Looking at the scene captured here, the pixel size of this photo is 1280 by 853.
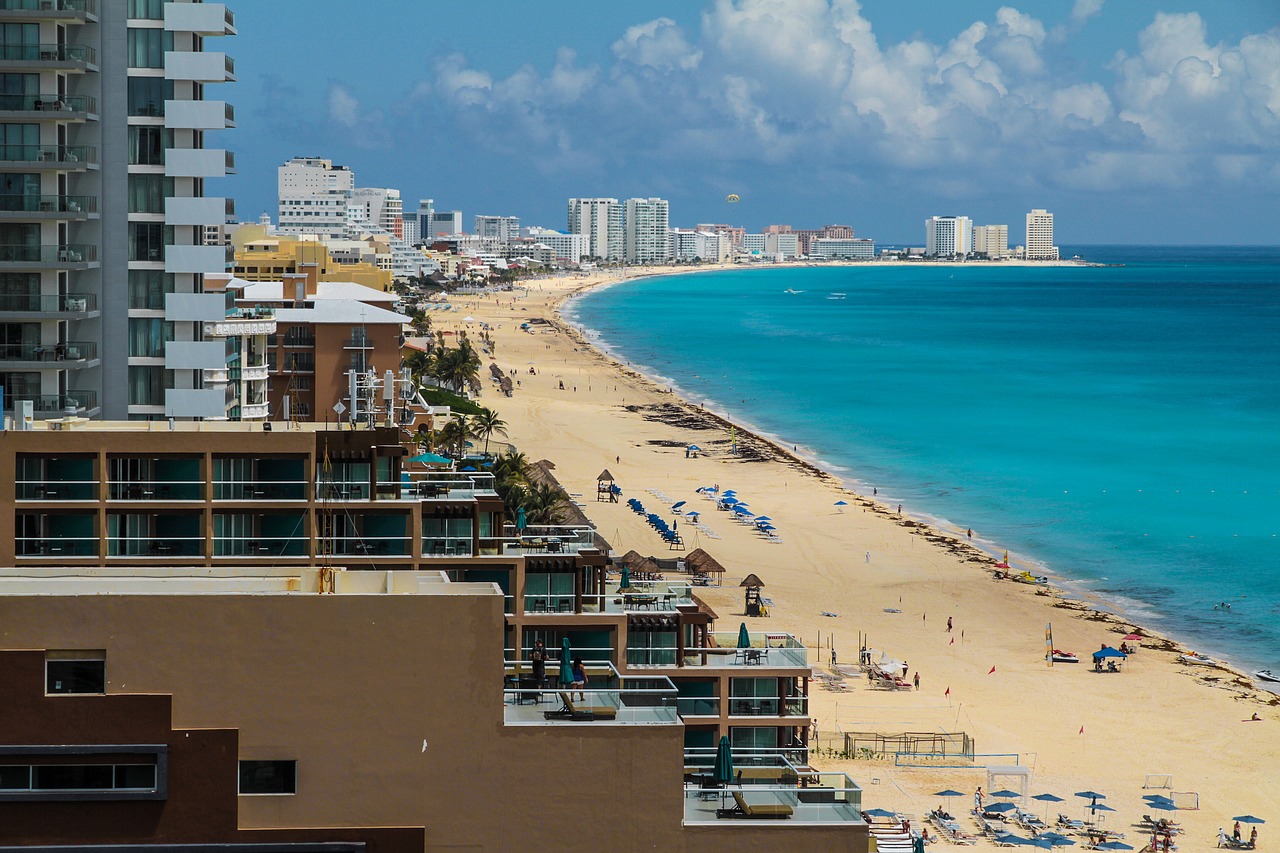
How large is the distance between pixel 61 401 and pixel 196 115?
7819mm

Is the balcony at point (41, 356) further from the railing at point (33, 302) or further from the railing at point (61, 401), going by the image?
the railing at point (33, 302)

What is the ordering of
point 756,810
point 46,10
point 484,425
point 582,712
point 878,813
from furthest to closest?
point 484,425, point 878,813, point 46,10, point 756,810, point 582,712

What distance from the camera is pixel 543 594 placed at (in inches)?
1253

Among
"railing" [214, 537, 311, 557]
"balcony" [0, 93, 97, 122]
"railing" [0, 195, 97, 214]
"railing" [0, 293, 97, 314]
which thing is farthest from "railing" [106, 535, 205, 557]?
"balcony" [0, 93, 97, 122]

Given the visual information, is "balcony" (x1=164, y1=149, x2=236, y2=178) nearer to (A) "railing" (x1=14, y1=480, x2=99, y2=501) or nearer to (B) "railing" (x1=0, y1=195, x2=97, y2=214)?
(B) "railing" (x1=0, y1=195, x2=97, y2=214)

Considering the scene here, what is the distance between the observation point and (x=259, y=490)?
2909cm

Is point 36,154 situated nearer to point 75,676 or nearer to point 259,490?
point 259,490

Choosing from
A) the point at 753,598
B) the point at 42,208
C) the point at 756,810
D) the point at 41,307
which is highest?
the point at 42,208

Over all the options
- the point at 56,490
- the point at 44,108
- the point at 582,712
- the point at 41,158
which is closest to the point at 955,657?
the point at 41,158

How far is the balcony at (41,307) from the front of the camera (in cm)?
4022

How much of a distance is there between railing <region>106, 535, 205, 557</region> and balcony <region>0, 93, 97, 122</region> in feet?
48.8

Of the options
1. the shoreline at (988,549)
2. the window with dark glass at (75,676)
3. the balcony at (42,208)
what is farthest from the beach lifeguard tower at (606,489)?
the window with dark glass at (75,676)

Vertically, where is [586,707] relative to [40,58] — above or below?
below

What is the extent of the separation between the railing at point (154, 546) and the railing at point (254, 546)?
0.34 metres
